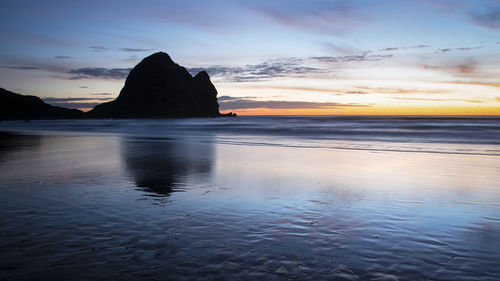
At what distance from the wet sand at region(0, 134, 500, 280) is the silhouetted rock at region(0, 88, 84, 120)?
173100 mm

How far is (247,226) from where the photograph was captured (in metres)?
5.33

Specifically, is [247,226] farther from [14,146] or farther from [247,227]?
[14,146]

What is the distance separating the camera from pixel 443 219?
588 centimetres

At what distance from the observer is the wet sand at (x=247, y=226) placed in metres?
3.77

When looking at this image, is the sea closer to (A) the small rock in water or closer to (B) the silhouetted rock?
(A) the small rock in water

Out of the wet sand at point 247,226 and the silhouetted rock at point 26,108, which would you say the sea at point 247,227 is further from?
the silhouetted rock at point 26,108

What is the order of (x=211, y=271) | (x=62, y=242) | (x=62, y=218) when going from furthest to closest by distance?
(x=62, y=218)
(x=62, y=242)
(x=211, y=271)

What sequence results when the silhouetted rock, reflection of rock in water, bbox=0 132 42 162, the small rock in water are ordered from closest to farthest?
1. the small rock in water
2. reflection of rock in water, bbox=0 132 42 162
3. the silhouetted rock

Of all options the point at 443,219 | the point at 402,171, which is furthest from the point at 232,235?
the point at 402,171

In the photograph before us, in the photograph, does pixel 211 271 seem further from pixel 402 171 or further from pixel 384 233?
pixel 402 171

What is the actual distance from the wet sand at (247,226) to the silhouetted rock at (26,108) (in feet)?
568

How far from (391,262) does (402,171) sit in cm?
846

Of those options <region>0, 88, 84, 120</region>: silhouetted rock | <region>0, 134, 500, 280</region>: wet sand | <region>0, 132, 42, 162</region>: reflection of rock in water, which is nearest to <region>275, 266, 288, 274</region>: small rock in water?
<region>0, 134, 500, 280</region>: wet sand

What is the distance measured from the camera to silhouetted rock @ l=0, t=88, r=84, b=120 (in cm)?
16061
